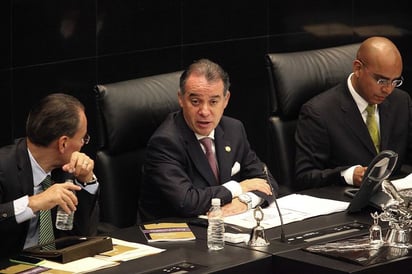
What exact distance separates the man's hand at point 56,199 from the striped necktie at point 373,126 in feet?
6.86

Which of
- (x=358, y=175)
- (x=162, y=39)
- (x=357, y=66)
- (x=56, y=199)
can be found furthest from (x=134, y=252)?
(x=162, y=39)

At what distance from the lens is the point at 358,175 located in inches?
233

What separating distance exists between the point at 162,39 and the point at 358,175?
2006mm

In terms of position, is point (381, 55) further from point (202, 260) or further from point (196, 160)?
point (202, 260)

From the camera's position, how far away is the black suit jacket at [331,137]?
620cm

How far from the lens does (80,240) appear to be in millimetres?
4766

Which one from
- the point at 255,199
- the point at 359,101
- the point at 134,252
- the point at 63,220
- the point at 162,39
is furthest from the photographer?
the point at 162,39

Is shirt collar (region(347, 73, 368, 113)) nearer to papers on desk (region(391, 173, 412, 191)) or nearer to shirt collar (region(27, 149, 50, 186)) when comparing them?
papers on desk (region(391, 173, 412, 191))

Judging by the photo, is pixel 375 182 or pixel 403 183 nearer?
pixel 375 182

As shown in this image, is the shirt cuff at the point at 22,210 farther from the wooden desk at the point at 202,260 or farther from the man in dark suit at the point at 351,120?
the man in dark suit at the point at 351,120

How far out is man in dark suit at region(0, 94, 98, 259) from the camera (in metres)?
5.02

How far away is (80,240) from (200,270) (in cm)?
58

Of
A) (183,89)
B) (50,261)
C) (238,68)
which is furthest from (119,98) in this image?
(238,68)

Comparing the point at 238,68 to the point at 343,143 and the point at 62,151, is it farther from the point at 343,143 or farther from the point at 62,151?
the point at 62,151
